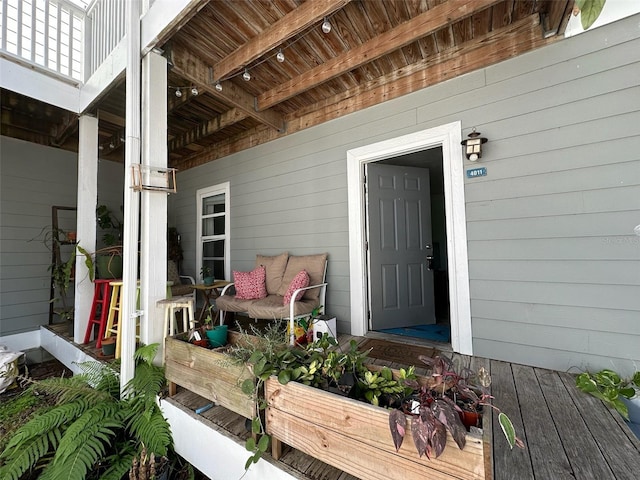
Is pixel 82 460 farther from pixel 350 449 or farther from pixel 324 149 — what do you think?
pixel 324 149

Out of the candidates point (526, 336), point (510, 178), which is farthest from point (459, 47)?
point (526, 336)

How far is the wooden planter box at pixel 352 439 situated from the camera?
85 cm

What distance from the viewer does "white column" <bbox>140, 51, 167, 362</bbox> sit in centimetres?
216

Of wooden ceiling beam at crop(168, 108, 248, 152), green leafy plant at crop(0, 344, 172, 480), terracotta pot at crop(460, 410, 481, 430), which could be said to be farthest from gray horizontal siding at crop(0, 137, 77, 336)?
terracotta pot at crop(460, 410, 481, 430)

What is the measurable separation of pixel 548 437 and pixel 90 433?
2.49 m

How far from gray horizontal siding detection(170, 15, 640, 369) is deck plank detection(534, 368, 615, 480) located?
436 mm

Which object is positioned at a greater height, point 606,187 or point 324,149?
point 324,149

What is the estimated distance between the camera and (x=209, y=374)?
1538 mm

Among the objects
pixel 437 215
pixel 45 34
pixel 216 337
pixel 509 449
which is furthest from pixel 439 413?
pixel 437 215

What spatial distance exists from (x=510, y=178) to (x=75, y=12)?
496cm

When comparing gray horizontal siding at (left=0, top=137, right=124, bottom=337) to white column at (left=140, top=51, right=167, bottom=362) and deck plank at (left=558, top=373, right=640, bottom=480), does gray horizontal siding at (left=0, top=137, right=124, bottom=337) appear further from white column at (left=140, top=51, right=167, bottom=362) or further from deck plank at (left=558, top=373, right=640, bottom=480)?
deck plank at (left=558, top=373, right=640, bottom=480)

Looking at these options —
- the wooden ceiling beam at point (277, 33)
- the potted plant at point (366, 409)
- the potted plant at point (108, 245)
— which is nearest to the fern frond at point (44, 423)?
the potted plant at point (366, 409)

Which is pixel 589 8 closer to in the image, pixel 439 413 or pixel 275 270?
pixel 439 413

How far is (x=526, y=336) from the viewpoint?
2.13 metres
